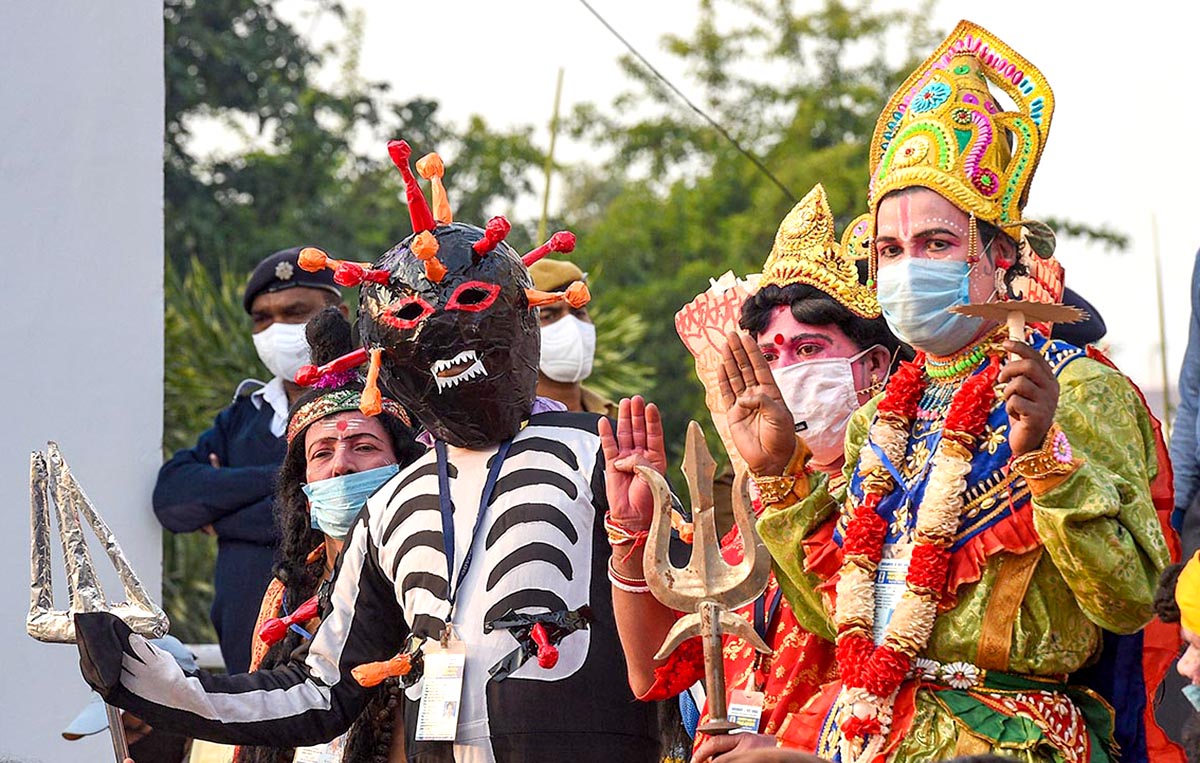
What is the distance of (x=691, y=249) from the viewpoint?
26812mm

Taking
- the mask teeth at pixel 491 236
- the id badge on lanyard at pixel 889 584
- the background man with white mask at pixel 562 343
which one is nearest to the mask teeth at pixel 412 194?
the mask teeth at pixel 491 236

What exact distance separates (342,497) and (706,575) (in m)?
Answer: 1.89

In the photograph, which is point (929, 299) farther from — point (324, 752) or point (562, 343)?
point (562, 343)

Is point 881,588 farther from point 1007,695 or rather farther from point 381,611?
point 381,611

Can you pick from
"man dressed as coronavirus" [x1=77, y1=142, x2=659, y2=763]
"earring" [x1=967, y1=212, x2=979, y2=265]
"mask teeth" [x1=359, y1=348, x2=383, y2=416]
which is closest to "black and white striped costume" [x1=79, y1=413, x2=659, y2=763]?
"man dressed as coronavirus" [x1=77, y1=142, x2=659, y2=763]

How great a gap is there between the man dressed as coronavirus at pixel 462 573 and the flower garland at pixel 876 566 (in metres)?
0.57

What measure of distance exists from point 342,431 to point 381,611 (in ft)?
2.99

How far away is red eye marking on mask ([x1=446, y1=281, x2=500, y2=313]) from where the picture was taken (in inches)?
174

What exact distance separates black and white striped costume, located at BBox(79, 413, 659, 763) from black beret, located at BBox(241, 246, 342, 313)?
2600 millimetres

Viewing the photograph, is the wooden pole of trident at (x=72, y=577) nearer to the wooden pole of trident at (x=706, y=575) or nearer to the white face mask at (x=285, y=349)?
the wooden pole of trident at (x=706, y=575)

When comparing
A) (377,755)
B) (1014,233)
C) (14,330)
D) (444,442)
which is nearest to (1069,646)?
(1014,233)

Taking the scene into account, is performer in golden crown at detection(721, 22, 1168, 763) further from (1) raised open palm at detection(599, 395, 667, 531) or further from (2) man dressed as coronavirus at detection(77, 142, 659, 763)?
(2) man dressed as coronavirus at detection(77, 142, 659, 763)

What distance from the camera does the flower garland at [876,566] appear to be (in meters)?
3.99

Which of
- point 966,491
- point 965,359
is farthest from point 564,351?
point 966,491
